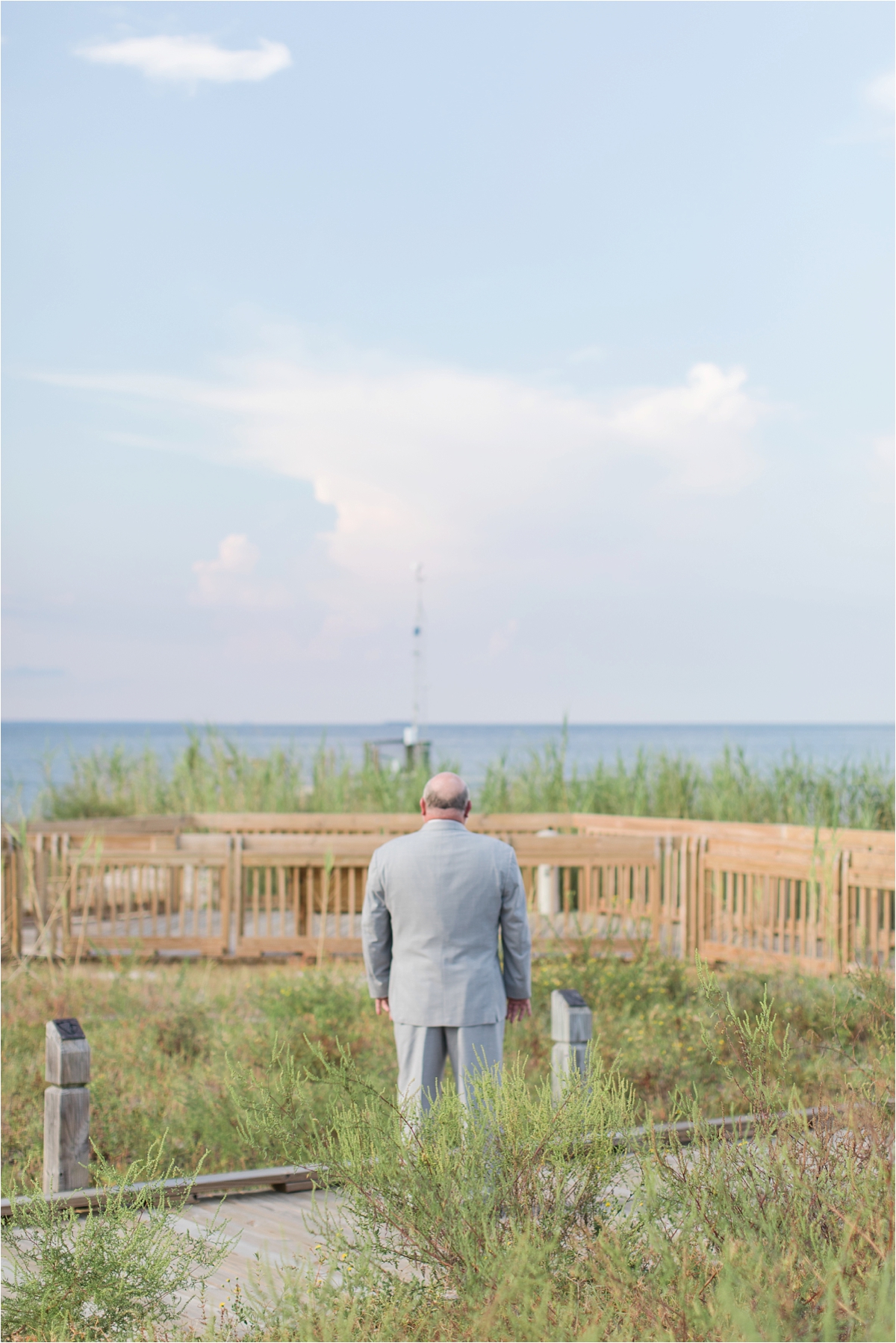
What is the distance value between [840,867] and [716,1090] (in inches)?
160

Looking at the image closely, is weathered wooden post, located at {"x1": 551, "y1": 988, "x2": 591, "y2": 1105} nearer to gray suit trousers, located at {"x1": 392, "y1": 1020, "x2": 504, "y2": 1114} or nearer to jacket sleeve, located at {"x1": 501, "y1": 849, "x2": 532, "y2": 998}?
jacket sleeve, located at {"x1": 501, "y1": 849, "x2": 532, "y2": 998}

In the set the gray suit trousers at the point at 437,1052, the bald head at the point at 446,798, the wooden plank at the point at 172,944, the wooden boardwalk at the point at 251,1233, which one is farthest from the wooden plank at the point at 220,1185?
the wooden plank at the point at 172,944

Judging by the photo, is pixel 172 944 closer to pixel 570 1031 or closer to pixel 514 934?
pixel 570 1031

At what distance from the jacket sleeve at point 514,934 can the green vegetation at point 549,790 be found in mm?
10225

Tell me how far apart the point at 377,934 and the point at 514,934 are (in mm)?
572

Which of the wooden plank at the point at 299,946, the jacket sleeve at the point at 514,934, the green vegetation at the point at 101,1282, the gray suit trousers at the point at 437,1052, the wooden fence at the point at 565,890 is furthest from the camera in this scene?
the wooden plank at the point at 299,946

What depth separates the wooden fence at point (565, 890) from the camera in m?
10.5

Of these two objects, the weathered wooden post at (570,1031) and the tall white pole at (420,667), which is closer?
the weathered wooden post at (570,1031)

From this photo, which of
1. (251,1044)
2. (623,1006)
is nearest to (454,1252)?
(251,1044)

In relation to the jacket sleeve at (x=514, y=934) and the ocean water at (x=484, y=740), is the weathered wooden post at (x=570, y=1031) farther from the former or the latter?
the ocean water at (x=484, y=740)

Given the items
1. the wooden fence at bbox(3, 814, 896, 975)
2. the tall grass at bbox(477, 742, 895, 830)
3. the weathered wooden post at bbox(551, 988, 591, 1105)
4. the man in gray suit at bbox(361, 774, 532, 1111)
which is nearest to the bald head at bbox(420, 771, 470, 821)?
the man in gray suit at bbox(361, 774, 532, 1111)

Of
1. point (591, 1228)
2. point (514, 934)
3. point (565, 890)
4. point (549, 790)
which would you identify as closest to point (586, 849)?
point (565, 890)

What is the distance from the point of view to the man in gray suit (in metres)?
4.94

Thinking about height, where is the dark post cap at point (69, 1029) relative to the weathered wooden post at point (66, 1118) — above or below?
above
